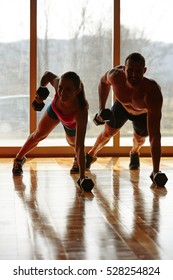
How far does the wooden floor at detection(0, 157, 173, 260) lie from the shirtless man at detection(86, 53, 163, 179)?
0.27m

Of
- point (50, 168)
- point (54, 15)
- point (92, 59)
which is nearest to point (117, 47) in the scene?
point (92, 59)

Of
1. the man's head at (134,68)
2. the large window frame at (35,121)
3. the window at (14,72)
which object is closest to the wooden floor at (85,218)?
the man's head at (134,68)

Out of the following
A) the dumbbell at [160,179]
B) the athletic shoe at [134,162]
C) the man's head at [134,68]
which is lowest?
the athletic shoe at [134,162]

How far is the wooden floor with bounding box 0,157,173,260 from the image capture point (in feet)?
6.16

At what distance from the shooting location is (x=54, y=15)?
5074 millimetres

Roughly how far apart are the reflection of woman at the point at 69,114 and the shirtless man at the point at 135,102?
0.30 m

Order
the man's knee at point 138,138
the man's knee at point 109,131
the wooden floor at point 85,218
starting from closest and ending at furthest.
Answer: the wooden floor at point 85,218, the man's knee at point 109,131, the man's knee at point 138,138

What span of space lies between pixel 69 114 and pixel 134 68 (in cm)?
51

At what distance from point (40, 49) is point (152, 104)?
6.81 ft

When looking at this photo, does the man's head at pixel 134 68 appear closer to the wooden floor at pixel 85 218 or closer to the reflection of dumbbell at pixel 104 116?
the reflection of dumbbell at pixel 104 116

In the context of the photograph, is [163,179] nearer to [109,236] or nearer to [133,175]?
[133,175]

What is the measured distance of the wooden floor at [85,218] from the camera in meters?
1.88

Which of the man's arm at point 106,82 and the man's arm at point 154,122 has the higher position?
the man's arm at point 106,82
